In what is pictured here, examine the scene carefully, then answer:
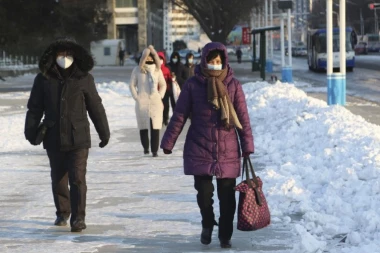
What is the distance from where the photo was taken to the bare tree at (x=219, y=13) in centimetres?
7062

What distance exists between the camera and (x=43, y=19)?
41.5 m

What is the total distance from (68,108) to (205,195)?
1.57 meters

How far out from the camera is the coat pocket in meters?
8.43

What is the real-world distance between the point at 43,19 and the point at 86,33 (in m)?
4.22

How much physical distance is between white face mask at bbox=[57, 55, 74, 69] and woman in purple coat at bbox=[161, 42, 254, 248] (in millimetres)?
1280

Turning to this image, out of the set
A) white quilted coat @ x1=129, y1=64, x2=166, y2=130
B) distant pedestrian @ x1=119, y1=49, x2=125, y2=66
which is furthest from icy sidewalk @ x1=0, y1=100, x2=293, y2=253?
distant pedestrian @ x1=119, y1=49, x2=125, y2=66

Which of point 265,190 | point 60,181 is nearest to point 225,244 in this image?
point 60,181

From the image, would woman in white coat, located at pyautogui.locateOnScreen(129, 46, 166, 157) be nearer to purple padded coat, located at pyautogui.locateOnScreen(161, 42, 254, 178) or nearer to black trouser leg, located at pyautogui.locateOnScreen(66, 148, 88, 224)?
black trouser leg, located at pyautogui.locateOnScreen(66, 148, 88, 224)

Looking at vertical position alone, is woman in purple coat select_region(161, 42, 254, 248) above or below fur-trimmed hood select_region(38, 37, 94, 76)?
below

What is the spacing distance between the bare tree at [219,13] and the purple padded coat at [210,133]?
62.3 meters

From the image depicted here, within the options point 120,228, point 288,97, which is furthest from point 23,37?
point 120,228

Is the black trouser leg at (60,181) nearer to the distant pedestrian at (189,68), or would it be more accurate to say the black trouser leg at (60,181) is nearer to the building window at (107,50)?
the distant pedestrian at (189,68)

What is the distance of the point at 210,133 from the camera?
7.57 metres

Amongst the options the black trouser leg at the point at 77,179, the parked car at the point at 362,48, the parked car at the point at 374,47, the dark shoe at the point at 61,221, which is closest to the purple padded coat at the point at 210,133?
the black trouser leg at the point at 77,179
